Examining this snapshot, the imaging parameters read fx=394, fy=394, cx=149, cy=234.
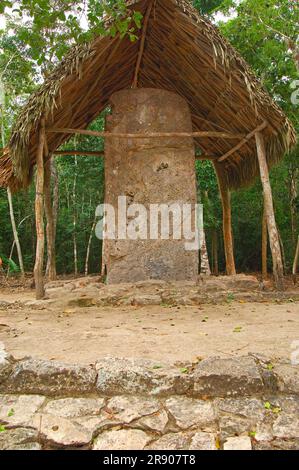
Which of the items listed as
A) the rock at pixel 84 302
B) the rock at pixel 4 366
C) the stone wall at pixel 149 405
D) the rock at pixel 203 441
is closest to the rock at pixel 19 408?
the stone wall at pixel 149 405

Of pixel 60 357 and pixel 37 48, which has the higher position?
pixel 37 48

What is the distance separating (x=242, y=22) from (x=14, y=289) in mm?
7902

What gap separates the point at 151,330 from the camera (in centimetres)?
363

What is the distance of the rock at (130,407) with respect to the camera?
2132 millimetres

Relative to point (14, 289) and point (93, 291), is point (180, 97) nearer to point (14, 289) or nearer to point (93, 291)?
point (93, 291)

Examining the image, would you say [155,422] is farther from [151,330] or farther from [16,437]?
[151,330]

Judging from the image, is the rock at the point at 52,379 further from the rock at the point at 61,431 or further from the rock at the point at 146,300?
the rock at the point at 146,300

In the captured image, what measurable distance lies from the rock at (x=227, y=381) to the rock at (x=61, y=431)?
692 millimetres

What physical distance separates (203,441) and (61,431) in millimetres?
733

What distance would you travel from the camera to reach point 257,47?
8953 millimetres

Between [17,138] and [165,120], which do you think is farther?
[165,120]

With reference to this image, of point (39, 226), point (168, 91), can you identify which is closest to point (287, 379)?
point (39, 226)

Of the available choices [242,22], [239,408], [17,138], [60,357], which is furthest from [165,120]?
[239,408]

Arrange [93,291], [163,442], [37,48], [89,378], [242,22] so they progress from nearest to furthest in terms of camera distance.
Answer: [163,442]
[89,378]
[37,48]
[93,291]
[242,22]
